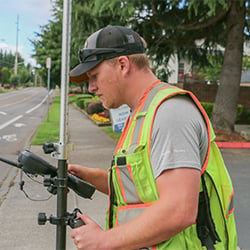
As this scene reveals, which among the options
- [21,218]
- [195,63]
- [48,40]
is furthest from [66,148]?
[48,40]

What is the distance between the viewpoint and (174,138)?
115 centimetres

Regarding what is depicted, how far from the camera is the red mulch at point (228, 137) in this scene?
33.7 ft

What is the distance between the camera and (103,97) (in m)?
1.47

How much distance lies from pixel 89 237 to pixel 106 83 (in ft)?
1.93

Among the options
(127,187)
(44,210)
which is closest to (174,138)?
(127,187)

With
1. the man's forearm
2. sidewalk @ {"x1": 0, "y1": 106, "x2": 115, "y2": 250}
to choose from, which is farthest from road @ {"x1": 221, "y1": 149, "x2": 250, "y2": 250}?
the man's forearm

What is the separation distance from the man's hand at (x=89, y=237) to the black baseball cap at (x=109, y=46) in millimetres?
606

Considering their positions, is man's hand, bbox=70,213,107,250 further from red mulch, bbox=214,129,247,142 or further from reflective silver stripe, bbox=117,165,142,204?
red mulch, bbox=214,129,247,142

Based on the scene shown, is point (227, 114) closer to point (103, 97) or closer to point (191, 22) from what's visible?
point (191, 22)

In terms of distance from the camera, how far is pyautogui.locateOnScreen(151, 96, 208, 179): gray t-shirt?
114 cm

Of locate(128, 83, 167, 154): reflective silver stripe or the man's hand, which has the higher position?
locate(128, 83, 167, 154): reflective silver stripe

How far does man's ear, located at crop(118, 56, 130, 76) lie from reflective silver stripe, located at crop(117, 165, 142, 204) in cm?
37

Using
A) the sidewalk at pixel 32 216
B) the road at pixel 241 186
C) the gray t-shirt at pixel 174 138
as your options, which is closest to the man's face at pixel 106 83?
the gray t-shirt at pixel 174 138

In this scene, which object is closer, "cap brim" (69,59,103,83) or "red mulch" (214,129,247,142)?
"cap brim" (69,59,103,83)
